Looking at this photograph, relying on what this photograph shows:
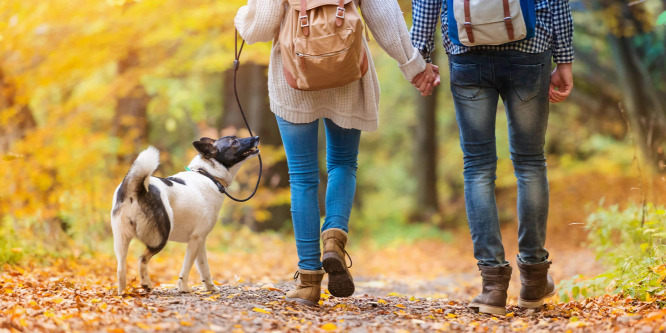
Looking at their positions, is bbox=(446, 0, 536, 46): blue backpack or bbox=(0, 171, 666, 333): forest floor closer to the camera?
bbox=(0, 171, 666, 333): forest floor

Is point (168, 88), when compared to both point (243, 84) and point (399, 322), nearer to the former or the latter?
point (243, 84)

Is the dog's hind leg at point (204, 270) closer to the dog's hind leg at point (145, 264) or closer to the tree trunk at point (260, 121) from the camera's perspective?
the dog's hind leg at point (145, 264)

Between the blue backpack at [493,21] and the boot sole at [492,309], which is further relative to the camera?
the boot sole at [492,309]

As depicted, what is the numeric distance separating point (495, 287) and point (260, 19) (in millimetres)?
1985

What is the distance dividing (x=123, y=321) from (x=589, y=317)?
2459 mm

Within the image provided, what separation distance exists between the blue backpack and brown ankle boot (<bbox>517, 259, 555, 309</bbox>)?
129 cm

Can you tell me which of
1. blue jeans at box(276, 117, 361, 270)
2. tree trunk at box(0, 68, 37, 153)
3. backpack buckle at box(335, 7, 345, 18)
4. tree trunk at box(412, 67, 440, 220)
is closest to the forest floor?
blue jeans at box(276, 117, 361, 270)

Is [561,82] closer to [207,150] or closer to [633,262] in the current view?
[633,262]

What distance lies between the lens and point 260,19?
3416mm

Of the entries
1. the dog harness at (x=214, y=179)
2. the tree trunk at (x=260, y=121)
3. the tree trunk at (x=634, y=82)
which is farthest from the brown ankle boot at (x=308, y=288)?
the tree trunk at (x=634, y=82)

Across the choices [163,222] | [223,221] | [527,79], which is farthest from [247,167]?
[527,79]

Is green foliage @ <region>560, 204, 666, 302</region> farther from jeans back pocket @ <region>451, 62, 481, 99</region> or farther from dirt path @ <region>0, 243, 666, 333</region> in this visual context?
jeans back pocket @ <region>451, 62, 481, 99</region>

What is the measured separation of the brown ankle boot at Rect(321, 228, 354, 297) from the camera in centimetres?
344

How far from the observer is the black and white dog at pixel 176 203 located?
356cm
